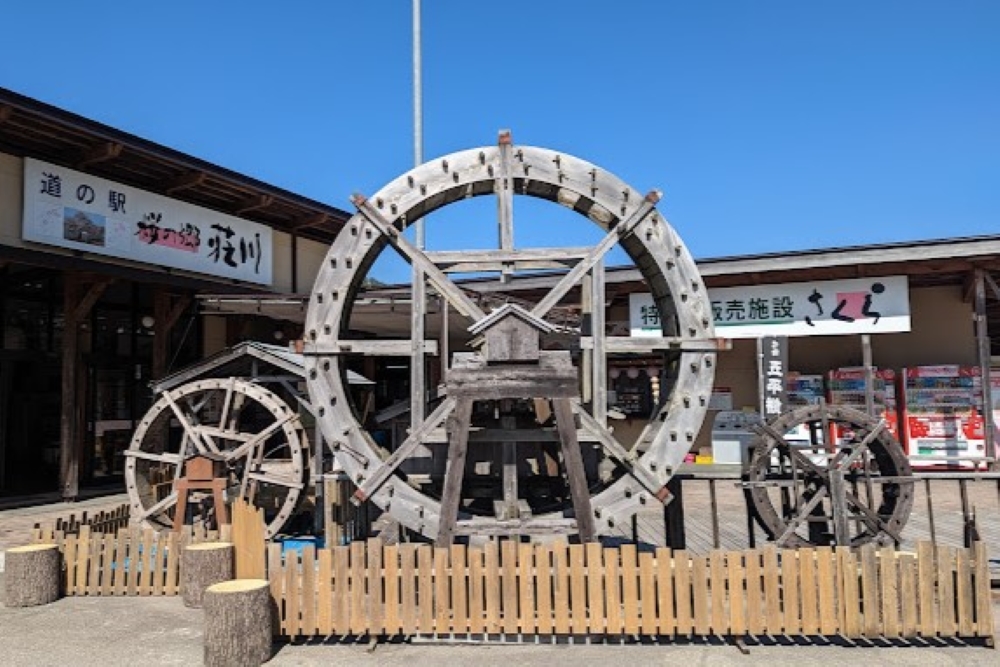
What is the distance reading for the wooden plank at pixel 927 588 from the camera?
14.7 feet

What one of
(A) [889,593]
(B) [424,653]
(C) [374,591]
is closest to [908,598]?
(A) [889,593]

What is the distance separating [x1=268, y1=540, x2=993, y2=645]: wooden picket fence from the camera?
4.50 m

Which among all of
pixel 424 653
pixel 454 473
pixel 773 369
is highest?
pixel 773 369

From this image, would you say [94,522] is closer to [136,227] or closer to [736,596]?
[736,596]

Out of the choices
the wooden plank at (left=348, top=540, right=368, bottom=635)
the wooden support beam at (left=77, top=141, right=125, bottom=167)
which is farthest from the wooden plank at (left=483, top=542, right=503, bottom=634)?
the wooden support beam at (left=77, top=141, right=125, bottom=167)

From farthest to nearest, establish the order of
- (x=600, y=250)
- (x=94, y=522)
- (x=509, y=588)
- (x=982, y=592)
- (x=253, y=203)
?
(x=253, y=203) < (x=94, y=522) < (x=600, y=250) < (x=509, y=588) < (x=982, y=592)

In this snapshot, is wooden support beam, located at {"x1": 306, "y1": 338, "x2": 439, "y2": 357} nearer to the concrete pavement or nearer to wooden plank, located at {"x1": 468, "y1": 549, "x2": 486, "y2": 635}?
wooden plank, located at {"x1": 468, "y1": 549, "x2": 486, "y2": 635}

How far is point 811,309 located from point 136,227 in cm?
1201

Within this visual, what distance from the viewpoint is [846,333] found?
12.0 m

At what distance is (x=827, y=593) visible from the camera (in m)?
4.51

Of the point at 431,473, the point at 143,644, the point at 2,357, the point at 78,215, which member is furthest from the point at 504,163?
the point at 2,357

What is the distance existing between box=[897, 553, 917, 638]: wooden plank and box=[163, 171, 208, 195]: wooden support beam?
1213cm

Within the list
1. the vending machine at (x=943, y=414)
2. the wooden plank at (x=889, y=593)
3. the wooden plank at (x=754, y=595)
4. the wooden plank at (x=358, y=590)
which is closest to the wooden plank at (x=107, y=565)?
the wooden plank at (x=358, y=590)

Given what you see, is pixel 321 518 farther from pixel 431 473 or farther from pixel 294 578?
pixel 294 578
